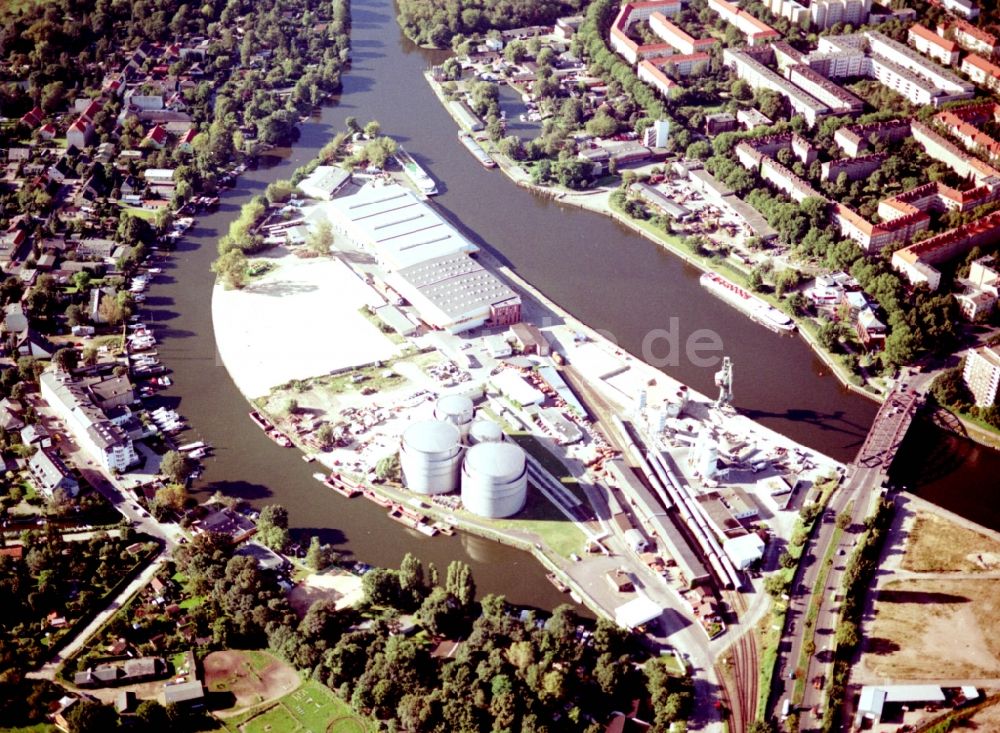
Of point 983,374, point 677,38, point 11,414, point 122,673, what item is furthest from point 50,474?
point 677,38

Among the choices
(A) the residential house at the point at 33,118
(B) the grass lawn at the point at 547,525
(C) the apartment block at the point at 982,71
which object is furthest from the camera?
(A) the residential house at the point at 33,118

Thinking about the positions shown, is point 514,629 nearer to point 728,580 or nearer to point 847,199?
point 728,580

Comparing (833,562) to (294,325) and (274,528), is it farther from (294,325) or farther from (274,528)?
(294,325)

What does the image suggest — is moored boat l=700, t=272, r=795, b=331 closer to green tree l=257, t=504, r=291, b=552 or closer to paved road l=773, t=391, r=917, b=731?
paved road l=773, t=391, r=917, b=731

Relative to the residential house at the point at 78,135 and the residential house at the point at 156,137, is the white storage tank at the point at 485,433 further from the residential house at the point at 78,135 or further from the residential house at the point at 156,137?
the residential house at the point at 78,135

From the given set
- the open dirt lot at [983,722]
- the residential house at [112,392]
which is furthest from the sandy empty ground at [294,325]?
the open dirt lot at [983,722]
